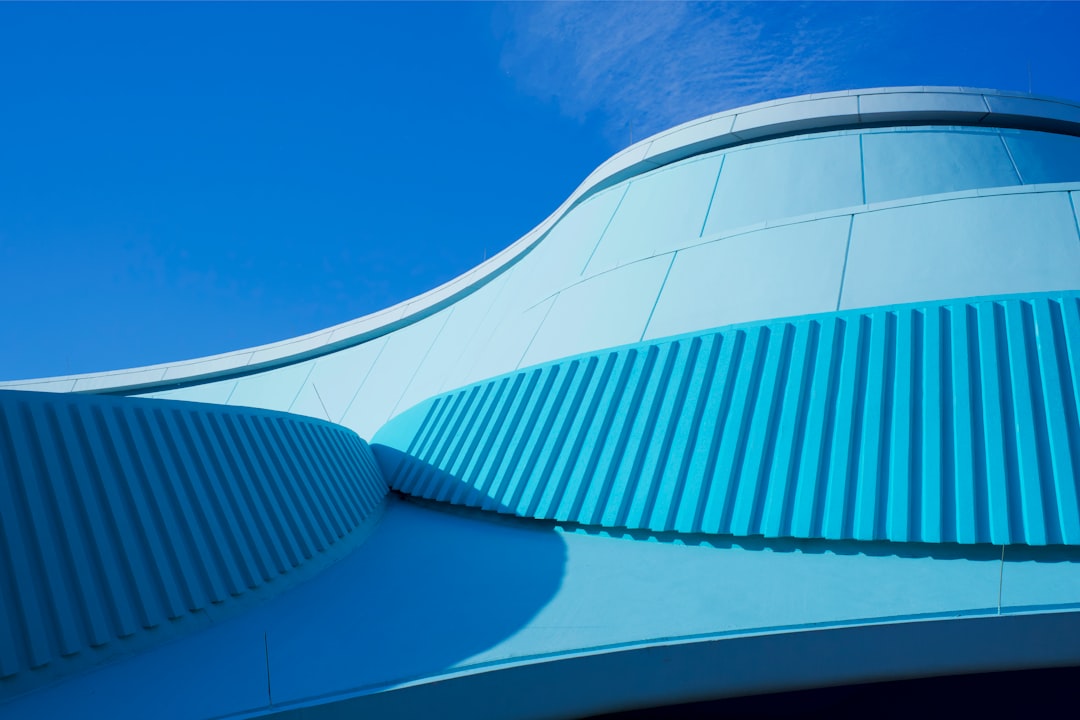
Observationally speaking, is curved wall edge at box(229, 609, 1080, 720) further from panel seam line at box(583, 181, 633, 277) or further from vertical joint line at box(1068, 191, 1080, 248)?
panel seam line at box(583, 181, 633, 277)

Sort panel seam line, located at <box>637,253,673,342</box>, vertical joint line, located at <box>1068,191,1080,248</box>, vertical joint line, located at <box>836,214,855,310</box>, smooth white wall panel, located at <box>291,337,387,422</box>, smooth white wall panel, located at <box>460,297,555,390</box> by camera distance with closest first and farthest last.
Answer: vertical joint line, located at <box>1068,191,1080,248</box> → vertical joint line, located at <box>836,214,855,310</box> → panel seam line, located at <box>637,253,673,342</box> → smooth white wall panel, located at <box>460,297,555,390</box> → smooth white wall panel, located at <box>291,337,387,422</box>

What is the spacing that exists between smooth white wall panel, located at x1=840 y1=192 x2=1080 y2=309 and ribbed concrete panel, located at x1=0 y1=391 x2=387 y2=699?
5.21 meters

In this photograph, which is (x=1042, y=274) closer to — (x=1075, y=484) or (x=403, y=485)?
(x=1075, y=484)

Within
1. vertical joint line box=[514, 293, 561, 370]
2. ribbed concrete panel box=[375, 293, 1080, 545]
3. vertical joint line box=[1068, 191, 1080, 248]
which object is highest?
vertical joint line box=[1068, 191, 1080, 248]

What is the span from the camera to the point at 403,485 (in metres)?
9.97

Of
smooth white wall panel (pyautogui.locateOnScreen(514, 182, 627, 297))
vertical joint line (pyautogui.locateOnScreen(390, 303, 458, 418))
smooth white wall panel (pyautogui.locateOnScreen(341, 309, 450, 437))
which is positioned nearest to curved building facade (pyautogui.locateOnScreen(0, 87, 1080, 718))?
smooth white wall panel (pyautogui.locateOnScreen(514, 182, 627, 297))

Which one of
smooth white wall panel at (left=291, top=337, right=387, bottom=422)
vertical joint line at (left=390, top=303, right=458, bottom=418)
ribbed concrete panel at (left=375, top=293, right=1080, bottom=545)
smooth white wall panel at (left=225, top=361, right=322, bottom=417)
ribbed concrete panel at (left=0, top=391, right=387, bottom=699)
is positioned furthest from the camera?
smooth white wall panel at (left=225, top=361, right=322, bottom=417)

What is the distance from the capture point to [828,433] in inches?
261

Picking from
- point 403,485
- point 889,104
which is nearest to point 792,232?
point 889,104

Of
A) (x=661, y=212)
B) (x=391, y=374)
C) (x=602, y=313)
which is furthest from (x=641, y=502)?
(x=391, y=374)

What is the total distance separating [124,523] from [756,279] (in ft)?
20.4

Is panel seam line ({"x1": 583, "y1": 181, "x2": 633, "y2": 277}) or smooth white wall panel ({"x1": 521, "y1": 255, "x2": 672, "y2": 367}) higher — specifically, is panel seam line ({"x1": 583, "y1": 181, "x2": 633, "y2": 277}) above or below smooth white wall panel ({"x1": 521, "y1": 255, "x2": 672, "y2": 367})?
above

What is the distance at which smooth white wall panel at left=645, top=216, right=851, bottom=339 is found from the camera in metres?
8.36

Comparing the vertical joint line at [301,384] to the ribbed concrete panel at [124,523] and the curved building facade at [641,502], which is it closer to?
the curved building facade at [641,502]
